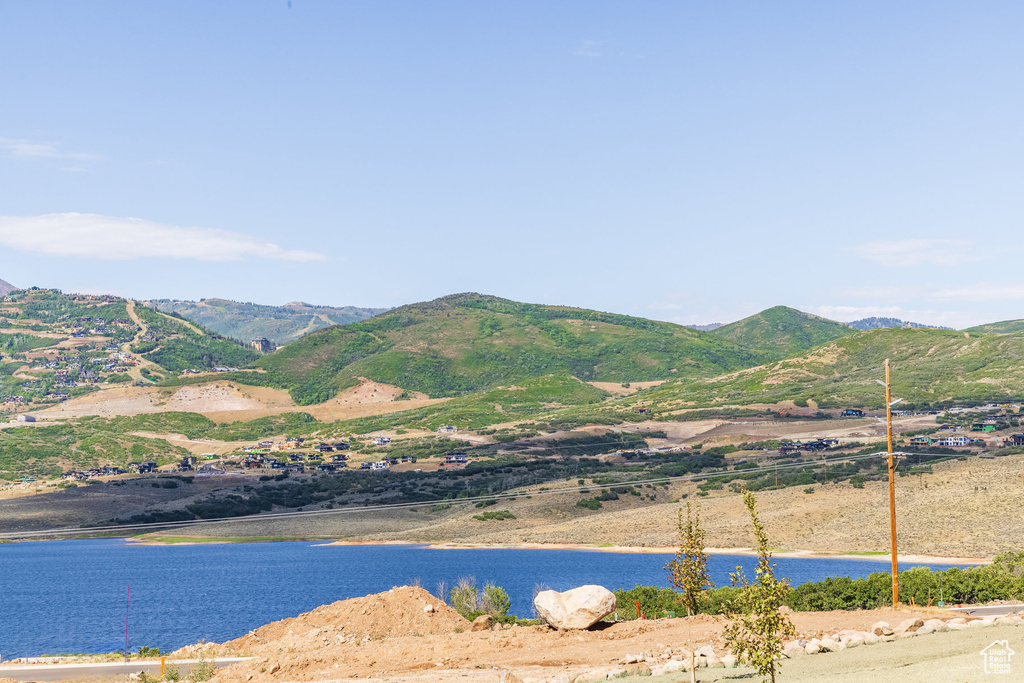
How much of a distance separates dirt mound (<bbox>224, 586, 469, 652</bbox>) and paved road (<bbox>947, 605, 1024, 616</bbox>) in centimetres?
2151

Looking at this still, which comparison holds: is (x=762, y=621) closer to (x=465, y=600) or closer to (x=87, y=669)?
(x=465, y=600)

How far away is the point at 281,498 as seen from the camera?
135 meters

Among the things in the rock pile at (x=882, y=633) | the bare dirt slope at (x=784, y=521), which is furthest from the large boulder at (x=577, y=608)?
the bare dirt slope at (x=784, y=521)

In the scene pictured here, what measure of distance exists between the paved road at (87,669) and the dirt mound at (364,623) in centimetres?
281

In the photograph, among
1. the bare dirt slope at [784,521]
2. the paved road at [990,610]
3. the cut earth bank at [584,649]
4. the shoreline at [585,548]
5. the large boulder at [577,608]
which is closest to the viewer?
the cut earth bank at [584,649]

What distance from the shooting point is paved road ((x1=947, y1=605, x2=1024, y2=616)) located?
37.3 metres

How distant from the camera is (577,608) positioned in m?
38.3

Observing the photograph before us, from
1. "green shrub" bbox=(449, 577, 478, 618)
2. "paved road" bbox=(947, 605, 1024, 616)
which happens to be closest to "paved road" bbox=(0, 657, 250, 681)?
"green shrub" bbox=(449, 577, 478, 618)

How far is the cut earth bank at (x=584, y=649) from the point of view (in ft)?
92.1

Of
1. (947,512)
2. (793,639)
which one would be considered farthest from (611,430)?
(793,639)

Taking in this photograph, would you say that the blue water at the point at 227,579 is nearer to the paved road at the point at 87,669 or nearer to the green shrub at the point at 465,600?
the paved road at the point at 87,669

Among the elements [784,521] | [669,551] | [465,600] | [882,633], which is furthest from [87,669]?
[784,521]

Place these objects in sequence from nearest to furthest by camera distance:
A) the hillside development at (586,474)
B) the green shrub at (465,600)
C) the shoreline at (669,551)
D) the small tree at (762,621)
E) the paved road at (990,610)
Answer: the small tree at (762,621), the paved road at (990,610), the green shrub at (465,600), the shoreline at (669,551), the hillside development at (586,474)

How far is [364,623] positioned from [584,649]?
12428 mm
